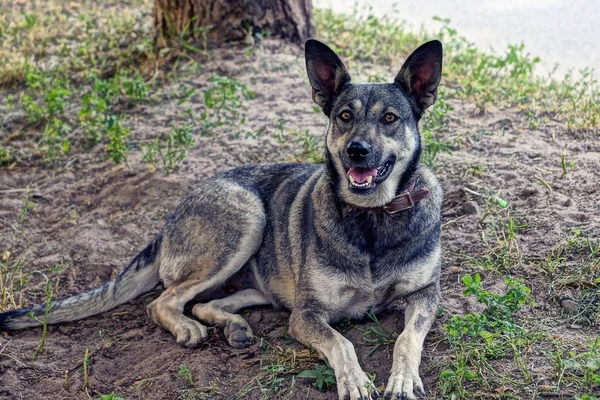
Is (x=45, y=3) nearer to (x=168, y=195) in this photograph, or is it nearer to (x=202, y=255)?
(x=168, y=195)

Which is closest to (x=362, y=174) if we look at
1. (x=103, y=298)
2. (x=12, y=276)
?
(x=103, y=298)

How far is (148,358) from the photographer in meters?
5.09

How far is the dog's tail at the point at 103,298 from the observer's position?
540cm

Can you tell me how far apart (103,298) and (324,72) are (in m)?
2.25

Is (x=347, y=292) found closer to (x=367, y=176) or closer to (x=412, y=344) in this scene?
(x=412, y=344)

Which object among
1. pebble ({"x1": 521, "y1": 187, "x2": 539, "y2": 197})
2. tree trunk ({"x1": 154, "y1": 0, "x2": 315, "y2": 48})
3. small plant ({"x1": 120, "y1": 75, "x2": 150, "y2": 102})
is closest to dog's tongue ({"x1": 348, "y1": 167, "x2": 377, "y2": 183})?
pebble ({"x1": 521, "y1": 187, "x2": 539, "y2": 197})

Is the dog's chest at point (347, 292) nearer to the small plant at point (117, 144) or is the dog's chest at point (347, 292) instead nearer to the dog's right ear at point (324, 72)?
the dog's right ear at point (324, 72)

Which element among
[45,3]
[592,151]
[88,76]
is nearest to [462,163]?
[592,151]

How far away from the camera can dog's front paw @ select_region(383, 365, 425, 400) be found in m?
4.19

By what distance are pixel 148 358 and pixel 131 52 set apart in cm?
554

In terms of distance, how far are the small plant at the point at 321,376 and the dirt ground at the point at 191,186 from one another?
1.7 inches

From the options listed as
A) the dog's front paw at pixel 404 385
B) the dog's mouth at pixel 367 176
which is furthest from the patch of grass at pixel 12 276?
the dog's front paw at pixel 404 385

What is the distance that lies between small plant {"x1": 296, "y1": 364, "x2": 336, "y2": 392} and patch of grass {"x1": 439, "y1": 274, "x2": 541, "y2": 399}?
0.62m

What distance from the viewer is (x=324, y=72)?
520 centimetres
